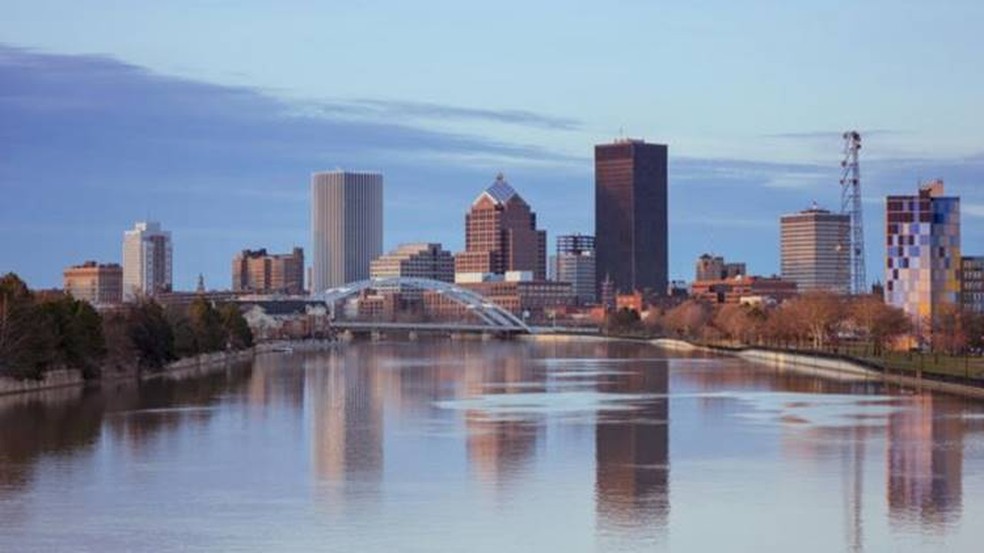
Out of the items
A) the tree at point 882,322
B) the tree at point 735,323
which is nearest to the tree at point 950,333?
the tree at point 882,322

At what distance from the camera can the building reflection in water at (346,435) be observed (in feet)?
111

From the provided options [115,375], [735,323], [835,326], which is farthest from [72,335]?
[735,323]

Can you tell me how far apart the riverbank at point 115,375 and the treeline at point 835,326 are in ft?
129

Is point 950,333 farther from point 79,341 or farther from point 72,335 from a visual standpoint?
point 72,335

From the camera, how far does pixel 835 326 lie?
12781 cm

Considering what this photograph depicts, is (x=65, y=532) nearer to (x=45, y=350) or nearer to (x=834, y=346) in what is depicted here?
(x=45, y=350)

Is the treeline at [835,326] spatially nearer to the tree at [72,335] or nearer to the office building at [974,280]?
the office building at [974,280]

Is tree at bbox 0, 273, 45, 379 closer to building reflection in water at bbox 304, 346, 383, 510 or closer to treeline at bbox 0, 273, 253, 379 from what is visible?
treeline at bbox 0, 273, 253, 379

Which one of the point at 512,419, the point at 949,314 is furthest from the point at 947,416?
the point at 949,314

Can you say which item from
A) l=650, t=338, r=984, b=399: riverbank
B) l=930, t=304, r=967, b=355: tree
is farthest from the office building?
l=930, t=304, r=967, b=355: tree

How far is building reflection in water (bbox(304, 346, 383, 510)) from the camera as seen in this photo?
33.7 m

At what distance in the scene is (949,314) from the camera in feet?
343

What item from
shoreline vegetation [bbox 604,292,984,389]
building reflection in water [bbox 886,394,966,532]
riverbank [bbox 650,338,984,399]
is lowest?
building reflection in water [bbox 886,394,966,532]

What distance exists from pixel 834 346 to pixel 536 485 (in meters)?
89.2
